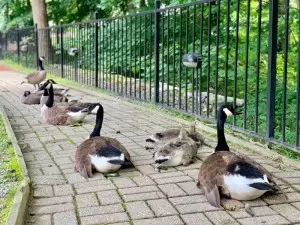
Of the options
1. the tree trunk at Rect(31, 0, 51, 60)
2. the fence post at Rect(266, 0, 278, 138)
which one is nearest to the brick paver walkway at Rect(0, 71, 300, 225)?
the fence post at Rect(266, 0, 278, 138)

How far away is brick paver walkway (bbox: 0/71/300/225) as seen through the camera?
12.8ft

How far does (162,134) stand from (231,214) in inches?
106

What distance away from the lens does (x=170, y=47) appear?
950 cm

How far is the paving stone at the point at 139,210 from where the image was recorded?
13.0 feet

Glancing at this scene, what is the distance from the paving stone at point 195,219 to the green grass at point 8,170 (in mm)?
1450

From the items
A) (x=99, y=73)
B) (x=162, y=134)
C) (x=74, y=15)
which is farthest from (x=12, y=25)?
(x=162, y=134)

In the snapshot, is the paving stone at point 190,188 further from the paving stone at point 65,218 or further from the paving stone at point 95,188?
the paving stone at point 65,218

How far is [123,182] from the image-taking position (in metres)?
4.87

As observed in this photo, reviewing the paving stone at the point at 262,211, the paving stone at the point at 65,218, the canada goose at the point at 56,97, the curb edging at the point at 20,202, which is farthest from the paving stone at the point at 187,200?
the canada goose at the point at 56,97

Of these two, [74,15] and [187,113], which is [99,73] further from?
[74,15]

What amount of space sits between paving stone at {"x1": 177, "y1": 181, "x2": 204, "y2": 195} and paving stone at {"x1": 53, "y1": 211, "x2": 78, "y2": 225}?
1178mm

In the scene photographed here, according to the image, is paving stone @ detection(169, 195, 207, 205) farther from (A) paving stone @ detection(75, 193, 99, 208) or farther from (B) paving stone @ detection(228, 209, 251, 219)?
(A) paving stone @ detection(75, 193, 99, 208)

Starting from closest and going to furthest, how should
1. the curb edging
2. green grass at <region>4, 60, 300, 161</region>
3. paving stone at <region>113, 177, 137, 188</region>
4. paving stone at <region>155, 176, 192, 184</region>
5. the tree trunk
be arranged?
the curb edging < paving stone at <region>113, 177, 137, 188</region> < paving stone at <region>155, 176, 192, 184</region> < green grass at <region>4, 60, 300, 161</region> < the tree trunk

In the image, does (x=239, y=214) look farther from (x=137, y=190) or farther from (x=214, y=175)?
Result: (x=137, y=190)
